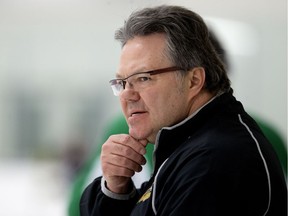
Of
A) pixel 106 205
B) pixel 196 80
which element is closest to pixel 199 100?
pixel 196 80

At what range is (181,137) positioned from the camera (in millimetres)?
1107

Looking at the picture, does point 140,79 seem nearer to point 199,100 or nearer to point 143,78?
point 143,78

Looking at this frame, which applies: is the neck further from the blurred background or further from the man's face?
the blurred background

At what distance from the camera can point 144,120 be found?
1210 mm

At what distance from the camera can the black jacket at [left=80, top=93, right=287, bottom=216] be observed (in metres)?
0.87

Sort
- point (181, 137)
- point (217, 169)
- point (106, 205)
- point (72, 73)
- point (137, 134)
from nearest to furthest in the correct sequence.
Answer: point (217, 169) < point (181, 137) < point (137, 134) < point (106, 205) < point (72, 73)

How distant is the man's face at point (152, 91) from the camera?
3.77 feet

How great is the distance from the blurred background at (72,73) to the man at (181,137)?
61cm

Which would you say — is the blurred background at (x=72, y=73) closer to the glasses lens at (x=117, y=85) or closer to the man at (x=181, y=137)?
the man at (x=181, y=137)

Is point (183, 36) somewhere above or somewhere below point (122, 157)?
above

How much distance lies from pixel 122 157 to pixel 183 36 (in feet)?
1.37

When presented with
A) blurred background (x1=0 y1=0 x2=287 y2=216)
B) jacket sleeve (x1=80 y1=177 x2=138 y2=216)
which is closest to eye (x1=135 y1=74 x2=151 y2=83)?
jacket sleeve (x1=80 y1=177 x2=138 y2=216)

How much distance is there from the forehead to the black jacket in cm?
18

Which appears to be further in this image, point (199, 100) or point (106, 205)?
point (106, 205)
